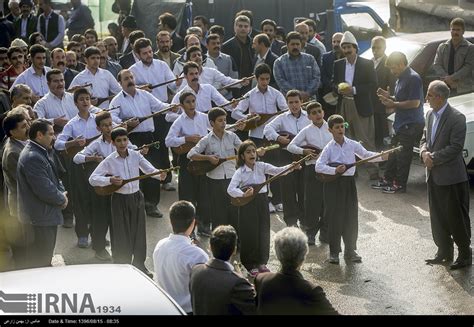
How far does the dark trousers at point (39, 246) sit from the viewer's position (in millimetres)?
10258

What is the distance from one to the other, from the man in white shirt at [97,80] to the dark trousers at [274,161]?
2.06m

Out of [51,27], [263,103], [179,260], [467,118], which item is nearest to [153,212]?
[263,103]

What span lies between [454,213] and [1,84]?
6561mm

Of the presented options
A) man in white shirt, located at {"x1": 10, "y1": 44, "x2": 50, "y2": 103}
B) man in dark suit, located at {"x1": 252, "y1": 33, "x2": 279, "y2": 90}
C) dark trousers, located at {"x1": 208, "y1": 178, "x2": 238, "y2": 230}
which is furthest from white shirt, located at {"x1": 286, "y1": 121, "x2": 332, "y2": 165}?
man in white shirt, located at {"x1": 10, "y1": 44, "x2": 50, "y2": 103}

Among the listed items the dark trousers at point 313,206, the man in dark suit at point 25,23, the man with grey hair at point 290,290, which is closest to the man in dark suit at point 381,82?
the dark trousers at point 313,206

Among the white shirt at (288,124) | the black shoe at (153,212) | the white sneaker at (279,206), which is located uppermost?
the white shirt at (288,124)

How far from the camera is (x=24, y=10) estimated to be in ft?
62.8

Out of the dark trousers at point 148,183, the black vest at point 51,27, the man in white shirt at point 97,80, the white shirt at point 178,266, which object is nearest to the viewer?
the white shirt at point 178,266

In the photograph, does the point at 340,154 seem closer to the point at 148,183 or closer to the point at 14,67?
the point at 148,183

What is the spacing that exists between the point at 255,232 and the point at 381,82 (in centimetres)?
469

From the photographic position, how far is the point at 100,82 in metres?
14.1

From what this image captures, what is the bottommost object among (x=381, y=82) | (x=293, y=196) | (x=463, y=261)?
(x=463, y=261)

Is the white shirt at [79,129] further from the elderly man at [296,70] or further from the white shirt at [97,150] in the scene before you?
the elderly man at [296,70]

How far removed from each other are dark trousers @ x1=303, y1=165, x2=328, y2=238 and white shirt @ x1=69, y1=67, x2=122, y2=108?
3.21 m
